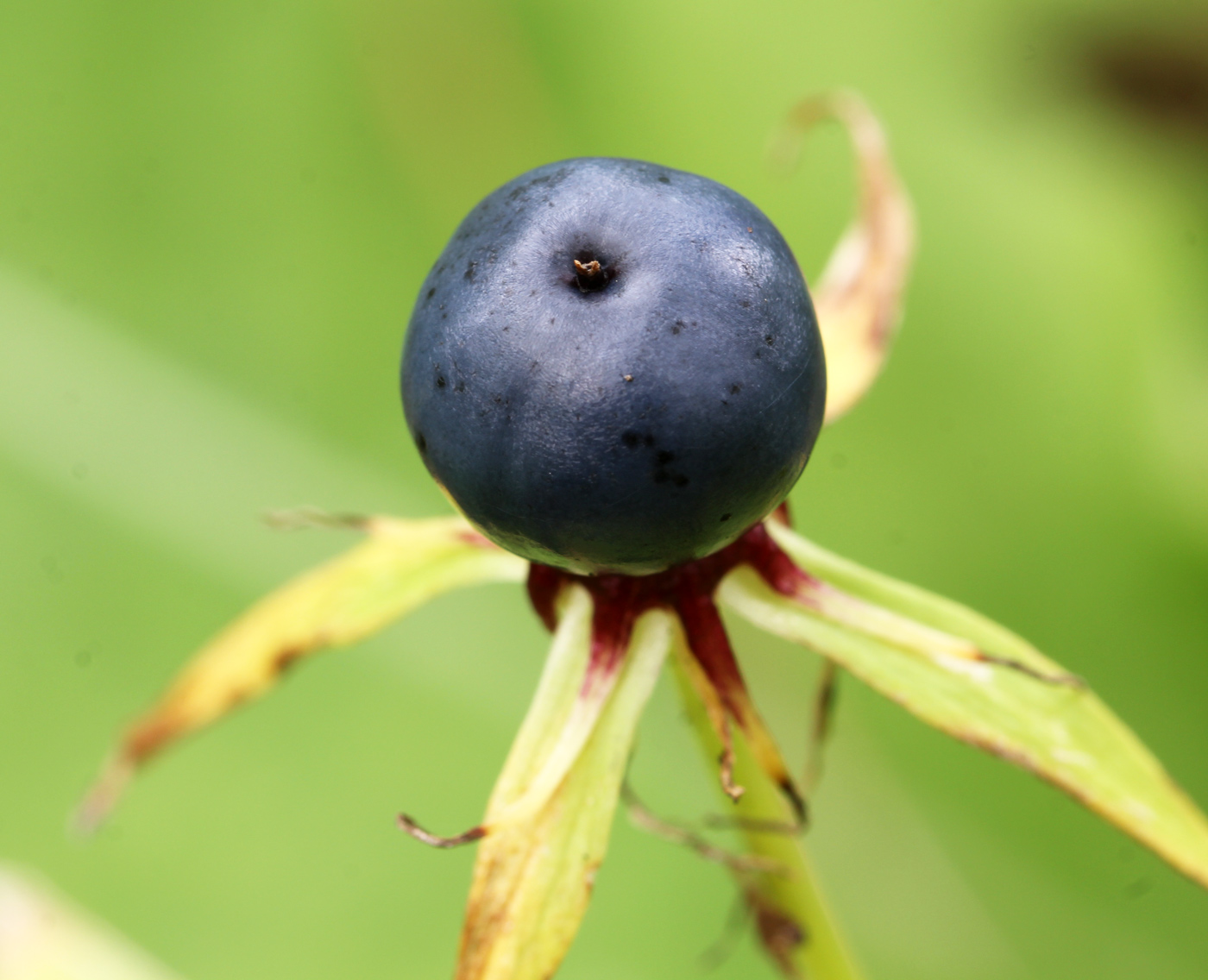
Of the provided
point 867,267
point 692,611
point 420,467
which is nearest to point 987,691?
point 692,611

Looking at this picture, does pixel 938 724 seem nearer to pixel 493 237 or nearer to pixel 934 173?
pixel 493 237

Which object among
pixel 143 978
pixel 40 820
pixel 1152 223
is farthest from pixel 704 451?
pixel 40 820

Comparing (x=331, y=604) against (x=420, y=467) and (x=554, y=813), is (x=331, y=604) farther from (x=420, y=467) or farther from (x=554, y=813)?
(x=420, y=467)

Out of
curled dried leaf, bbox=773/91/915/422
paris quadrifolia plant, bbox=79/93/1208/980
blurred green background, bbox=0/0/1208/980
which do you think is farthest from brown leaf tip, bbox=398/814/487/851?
blurred green background, bbox=0/0/1208/980

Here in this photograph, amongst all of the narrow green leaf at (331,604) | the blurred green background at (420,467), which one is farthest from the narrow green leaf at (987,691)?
the blurred green background at (420,467)

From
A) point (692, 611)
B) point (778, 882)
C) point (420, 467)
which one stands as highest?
point (692, 611)

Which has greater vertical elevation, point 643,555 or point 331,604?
point 643,555
